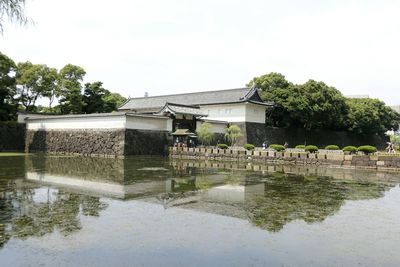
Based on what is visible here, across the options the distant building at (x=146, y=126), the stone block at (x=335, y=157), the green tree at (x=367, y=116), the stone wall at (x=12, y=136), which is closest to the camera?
the stone block at (x=335, y=157)

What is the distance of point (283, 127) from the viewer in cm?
4350

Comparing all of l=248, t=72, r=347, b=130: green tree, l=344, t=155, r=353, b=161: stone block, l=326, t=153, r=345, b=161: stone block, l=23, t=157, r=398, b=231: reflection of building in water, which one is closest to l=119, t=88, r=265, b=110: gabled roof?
l=248, t=72, r=347, b=130: green tree

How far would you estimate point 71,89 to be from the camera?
127 feet

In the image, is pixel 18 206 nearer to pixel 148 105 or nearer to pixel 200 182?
pixel 200 182

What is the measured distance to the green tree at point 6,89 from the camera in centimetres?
3077

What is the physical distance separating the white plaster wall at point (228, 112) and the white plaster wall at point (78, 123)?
13676mm

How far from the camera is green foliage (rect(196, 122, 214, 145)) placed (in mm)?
31875

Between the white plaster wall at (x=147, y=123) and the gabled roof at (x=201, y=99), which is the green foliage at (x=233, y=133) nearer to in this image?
the gabled roof at (x=201, y=99)

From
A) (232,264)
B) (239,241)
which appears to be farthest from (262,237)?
(232,264)

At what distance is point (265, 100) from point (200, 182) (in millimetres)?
30071

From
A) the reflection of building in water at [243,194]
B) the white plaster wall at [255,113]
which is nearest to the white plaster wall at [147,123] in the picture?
the white plaster wall at [255,113]

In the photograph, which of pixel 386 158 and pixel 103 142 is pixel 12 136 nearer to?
pixel 103 142

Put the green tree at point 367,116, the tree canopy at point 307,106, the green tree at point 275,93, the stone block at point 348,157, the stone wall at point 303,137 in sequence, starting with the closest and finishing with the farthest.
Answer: the stone block at point 348,157
the stone wall at point 303,137
the tree canopy at point 307,106
the green tree at point 275,93
the green tree at point 367,116

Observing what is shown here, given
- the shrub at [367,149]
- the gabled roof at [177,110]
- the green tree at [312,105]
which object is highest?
the green tree at [312,105]
